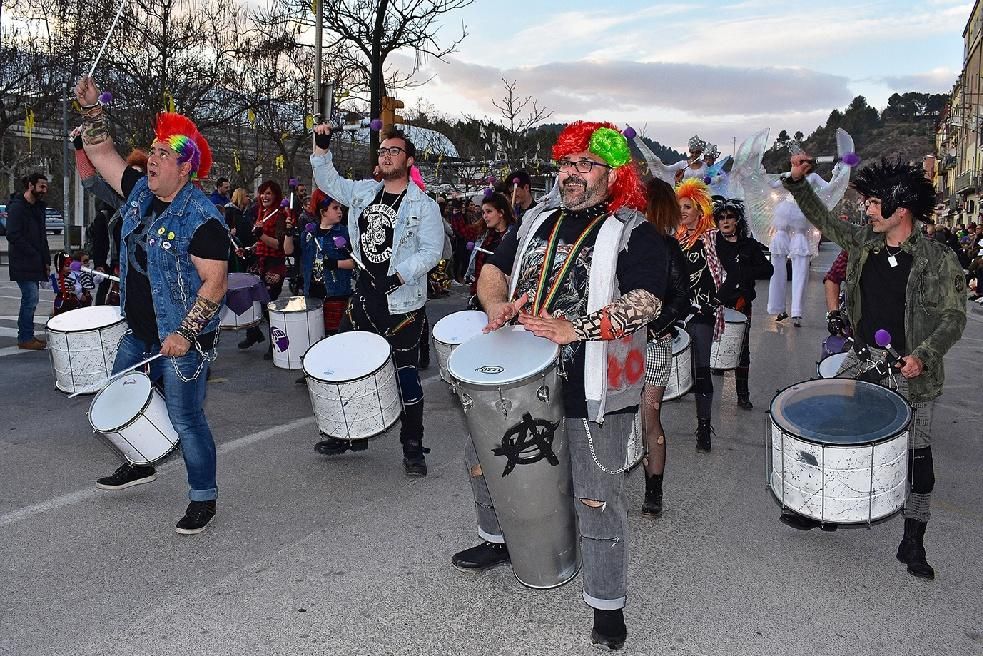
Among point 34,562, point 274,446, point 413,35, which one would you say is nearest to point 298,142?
point 413,35

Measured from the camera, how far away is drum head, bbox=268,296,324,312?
24.1ft

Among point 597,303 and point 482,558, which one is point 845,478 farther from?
point 482,558

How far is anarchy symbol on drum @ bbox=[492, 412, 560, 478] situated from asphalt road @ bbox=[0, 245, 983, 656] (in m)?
0.80

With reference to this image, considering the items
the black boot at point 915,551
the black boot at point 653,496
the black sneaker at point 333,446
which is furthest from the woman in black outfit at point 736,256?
the black sneaker at point 333,446

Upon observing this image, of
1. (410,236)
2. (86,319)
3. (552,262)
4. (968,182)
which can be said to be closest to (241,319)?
(86,319)

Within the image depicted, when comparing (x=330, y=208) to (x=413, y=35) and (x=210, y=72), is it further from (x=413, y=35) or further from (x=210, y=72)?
(x=210, y=72)

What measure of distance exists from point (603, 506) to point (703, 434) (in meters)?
3.06

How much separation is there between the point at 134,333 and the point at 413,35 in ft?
55.0

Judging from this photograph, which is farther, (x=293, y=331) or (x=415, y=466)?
(x=293, y=331)

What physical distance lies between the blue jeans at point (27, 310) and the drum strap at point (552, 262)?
7.92m

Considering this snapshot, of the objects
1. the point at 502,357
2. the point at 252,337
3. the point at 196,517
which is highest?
the point at 502,357

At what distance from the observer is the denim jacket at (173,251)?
13.6 ft

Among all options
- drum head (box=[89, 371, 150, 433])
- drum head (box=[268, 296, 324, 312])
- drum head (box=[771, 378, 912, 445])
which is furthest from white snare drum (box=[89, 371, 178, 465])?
drum head (box=[771, 378, 912, 445])

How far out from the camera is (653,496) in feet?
15.5
